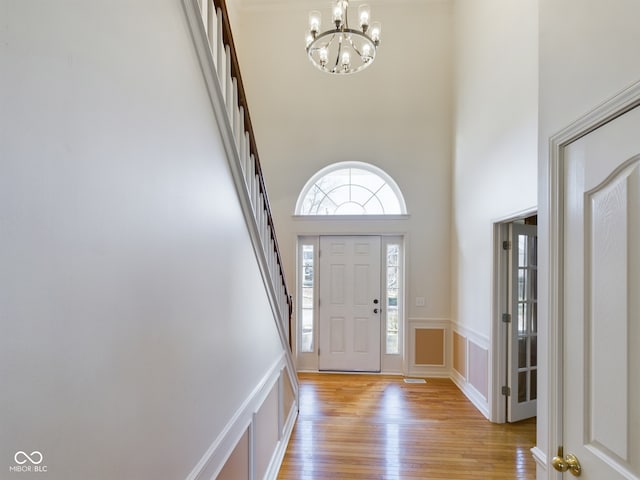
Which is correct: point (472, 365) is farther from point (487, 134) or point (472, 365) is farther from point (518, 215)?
point (487, 134)

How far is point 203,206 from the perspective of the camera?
1.31 metres

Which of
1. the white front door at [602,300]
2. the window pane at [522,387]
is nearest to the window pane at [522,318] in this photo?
the window pane at [522,387]

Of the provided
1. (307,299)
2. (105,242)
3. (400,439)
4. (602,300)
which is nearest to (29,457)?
(105,242)

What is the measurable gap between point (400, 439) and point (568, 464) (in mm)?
2086

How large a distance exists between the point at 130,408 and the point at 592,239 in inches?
56.4

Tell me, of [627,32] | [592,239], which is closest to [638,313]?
[592,239]

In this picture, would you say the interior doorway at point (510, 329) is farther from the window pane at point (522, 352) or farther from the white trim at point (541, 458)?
the white trim at point (541, 458)

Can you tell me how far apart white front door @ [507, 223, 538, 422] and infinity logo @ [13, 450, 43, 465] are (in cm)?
363

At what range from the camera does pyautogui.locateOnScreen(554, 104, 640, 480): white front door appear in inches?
37.7

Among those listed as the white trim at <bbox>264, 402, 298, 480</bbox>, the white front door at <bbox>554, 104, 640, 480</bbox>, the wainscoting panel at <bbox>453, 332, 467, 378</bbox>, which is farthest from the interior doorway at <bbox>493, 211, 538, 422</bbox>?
the white front door at <bbox>554, 104, 640, 480</bbox>

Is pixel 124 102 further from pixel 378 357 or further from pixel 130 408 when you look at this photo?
pixel 378 357

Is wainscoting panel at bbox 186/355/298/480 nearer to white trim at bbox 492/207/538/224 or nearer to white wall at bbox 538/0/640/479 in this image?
white wall at bbox 538/0/640/479

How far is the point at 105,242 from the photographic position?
772 millimetres

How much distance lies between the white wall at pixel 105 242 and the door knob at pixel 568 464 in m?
1.25
